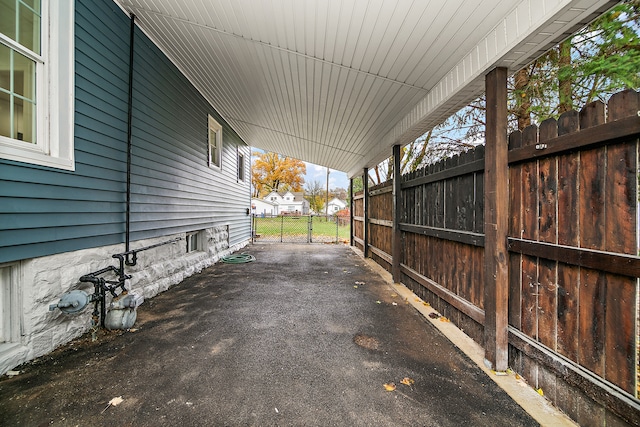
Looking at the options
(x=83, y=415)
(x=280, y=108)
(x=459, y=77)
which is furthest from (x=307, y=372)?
(x=280, y=108)

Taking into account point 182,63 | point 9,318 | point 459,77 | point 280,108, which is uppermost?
point 182,63

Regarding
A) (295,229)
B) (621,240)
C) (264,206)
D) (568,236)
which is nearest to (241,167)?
(568,236)

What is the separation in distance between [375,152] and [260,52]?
11.0ft

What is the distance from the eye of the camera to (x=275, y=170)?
41594 millimetres

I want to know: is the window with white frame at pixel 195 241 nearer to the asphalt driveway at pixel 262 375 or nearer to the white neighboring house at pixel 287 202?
the asphalt driveway at pixel 262 375

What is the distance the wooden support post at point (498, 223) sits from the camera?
221cm

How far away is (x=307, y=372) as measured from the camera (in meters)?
2.19

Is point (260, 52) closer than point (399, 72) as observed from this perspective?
No

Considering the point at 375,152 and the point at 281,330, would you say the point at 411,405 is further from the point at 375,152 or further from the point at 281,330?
the point at 375,152

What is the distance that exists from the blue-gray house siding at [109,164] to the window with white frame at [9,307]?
24cm

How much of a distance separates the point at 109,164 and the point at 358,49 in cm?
333

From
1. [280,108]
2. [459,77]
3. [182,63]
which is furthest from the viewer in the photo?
[280,108]

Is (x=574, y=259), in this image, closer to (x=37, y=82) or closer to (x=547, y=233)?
(x=547, y=233)

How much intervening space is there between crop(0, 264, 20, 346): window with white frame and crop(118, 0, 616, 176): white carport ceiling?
3392 millimetres
